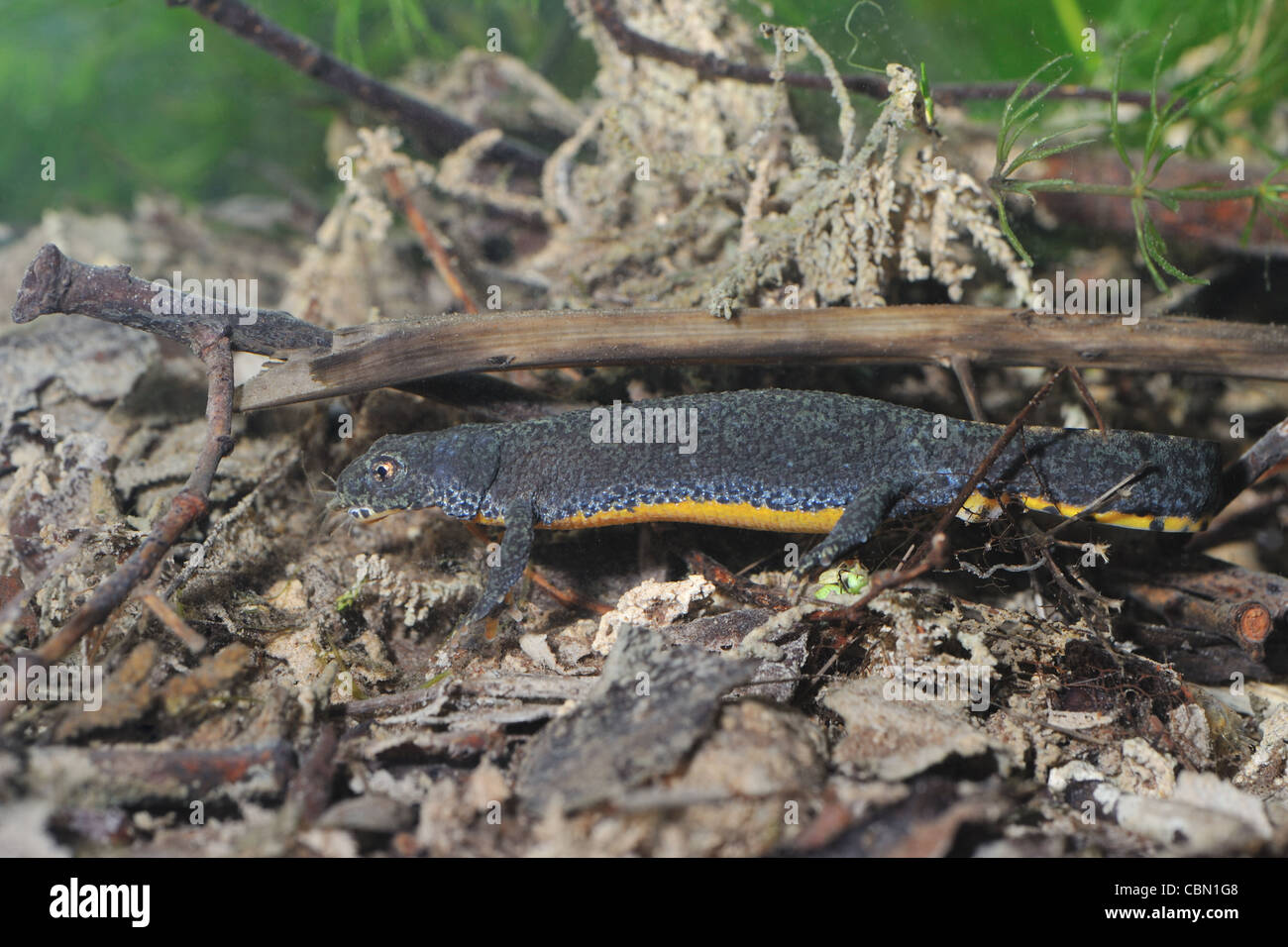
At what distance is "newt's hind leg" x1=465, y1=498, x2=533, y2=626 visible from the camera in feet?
10.0

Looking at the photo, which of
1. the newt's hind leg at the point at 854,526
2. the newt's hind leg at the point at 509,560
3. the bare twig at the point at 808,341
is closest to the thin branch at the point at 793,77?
the bare twig at the point at 808,341

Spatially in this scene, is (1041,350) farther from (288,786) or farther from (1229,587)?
(288,786)

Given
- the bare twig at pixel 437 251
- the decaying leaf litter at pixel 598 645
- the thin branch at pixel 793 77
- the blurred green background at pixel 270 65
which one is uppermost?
the blurred green background at pixel 270 65

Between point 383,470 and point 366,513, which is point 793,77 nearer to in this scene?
point 383,470

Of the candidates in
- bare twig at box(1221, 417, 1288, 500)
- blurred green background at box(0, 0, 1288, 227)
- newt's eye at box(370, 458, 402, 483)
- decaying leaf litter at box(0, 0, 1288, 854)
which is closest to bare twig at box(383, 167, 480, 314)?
decaying leaf litter at box(0, 0, 1288, 854)

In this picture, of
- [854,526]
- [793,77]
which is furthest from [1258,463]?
[793,77]

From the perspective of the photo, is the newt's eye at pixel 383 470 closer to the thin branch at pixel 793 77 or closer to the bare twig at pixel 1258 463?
the thin branch at pixel 793 77

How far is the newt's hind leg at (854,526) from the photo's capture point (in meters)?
2.84

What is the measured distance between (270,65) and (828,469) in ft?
21.4

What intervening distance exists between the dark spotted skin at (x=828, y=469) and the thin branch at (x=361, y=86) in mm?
2828

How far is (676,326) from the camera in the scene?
3.30 meters

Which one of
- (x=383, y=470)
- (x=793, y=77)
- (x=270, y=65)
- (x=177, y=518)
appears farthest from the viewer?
(x=270, y=65)

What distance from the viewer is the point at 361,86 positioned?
490cm
